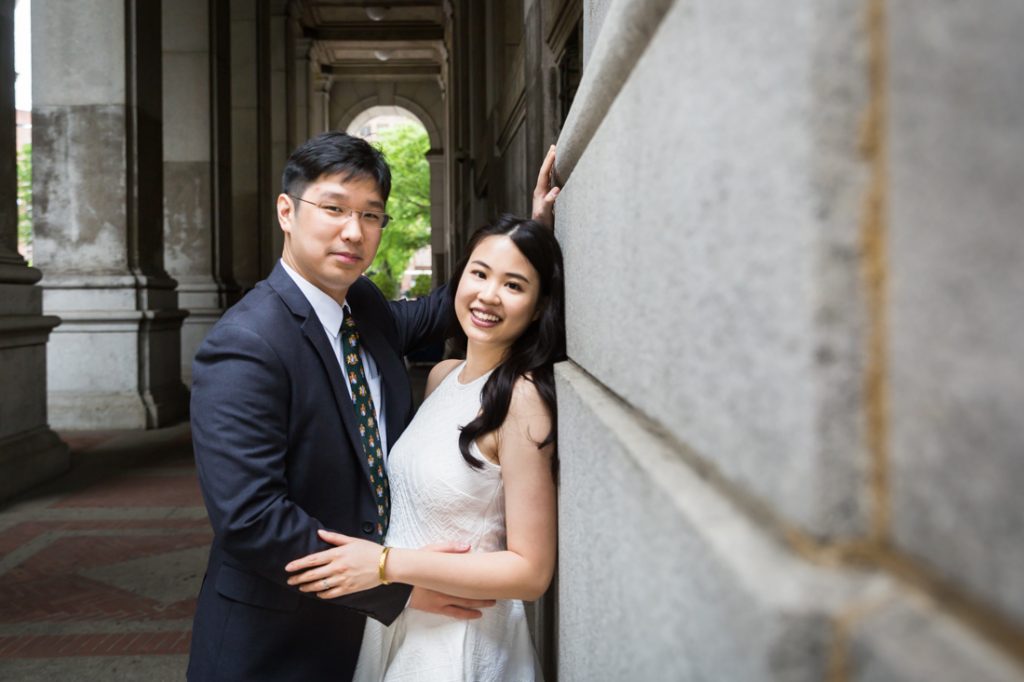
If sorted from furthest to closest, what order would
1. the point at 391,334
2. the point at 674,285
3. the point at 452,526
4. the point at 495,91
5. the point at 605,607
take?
1. the point at 495,91
2. the point at 391,334
3. the point at 452,526
4. the point at 605,607
5. the point at 674,285

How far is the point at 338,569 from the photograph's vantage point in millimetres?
1934

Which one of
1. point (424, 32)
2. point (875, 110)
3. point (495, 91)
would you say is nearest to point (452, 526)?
point (875, 110)

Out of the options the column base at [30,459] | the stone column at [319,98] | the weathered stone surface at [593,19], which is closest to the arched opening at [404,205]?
the stone column at [319,98]

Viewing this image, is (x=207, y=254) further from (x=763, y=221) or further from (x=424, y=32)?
(x=424, y=32)

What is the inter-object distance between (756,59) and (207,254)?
12.7 metres

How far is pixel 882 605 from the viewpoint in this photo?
1.52ft

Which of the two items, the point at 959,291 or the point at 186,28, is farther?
the point at 186,28

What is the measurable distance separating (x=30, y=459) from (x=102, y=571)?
2281mm

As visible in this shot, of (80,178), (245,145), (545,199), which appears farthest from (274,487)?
(245,145)

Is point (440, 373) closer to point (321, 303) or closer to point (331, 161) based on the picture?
point (321, 303)

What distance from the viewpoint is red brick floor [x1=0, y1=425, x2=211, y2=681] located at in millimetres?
3588

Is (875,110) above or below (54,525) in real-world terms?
above

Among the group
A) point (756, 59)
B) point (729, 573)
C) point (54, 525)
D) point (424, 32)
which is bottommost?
point (54, 525)

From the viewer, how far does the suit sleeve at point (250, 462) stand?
1.91 m
